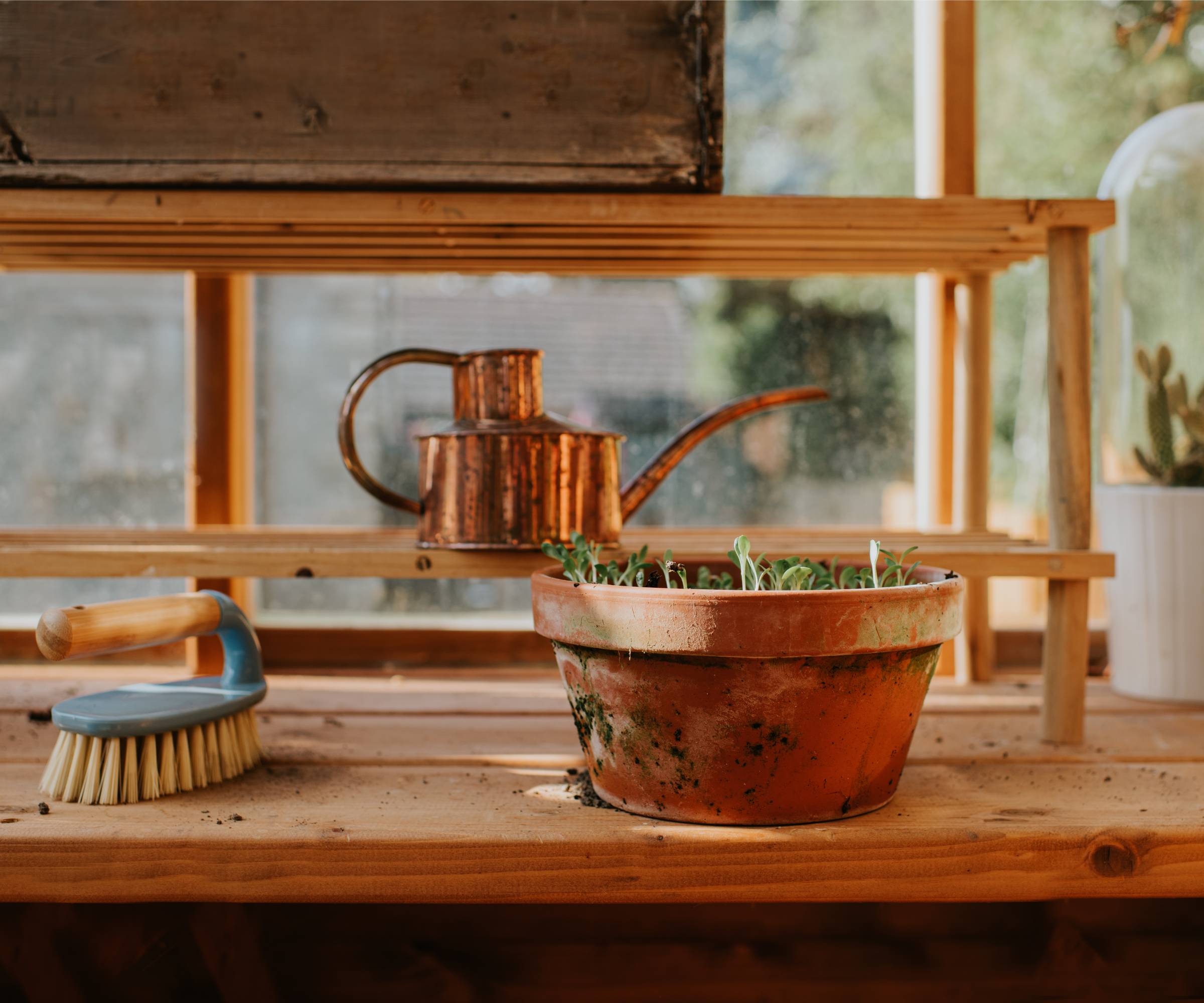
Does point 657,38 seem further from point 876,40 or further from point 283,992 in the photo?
point 283,992

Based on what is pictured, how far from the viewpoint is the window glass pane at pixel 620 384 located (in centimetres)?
151

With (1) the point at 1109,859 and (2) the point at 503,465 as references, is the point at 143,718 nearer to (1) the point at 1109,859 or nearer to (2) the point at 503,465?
(2) the point at 503,465

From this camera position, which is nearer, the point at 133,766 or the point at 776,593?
the point at 776,593

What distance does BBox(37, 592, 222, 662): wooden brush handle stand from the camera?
2.47ft

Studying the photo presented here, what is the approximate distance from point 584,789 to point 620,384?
0.79m

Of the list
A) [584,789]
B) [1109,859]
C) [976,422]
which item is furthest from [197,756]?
[976,422]

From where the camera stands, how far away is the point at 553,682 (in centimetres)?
139

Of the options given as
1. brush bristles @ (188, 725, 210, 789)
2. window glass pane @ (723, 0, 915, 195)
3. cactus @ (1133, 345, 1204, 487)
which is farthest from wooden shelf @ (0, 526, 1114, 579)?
window glass pane @ (723, 0, 915, 195)

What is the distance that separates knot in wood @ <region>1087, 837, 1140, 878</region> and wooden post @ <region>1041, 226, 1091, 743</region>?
295 mm

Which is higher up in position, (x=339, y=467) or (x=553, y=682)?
(x=339, y=467)

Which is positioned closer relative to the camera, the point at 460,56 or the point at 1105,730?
the point at 460,56

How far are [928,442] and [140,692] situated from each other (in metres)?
1.08

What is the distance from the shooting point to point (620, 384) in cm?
153

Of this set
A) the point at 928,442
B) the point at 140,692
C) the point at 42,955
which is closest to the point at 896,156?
the point at 928,442
